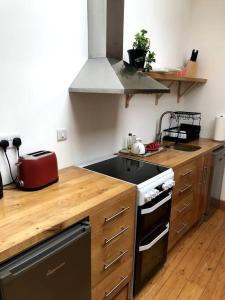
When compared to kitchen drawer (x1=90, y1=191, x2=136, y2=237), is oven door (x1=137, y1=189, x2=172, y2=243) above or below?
below

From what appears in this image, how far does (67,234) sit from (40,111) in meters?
0.87

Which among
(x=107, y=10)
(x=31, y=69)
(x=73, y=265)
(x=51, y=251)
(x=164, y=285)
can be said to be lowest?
(x=164, y=285)

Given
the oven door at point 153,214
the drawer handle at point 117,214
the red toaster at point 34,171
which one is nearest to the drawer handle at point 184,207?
the oven door at point 153,214

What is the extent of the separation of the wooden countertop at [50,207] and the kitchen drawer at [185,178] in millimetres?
704

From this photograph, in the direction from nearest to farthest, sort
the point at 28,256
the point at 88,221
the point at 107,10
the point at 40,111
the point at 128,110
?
1. the point at 28,256
2. the point at 88,221
3. the point at 40,111
4. the point at 107,10
5. the point at 128,110

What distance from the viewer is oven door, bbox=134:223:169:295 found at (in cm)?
171

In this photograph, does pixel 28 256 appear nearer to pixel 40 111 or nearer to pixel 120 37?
pixel 40 111

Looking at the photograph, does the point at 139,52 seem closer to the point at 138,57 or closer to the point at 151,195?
the point at 138,57

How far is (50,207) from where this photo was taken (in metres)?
1.24

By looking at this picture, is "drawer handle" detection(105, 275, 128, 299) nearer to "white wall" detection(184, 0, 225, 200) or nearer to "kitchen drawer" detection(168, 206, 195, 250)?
"kitchen drawer" detection(168, 206, 195, 250)

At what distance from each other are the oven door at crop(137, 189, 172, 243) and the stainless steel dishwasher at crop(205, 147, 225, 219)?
116 centimetres

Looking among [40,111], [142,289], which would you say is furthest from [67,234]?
[142,289]

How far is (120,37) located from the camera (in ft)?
6.48

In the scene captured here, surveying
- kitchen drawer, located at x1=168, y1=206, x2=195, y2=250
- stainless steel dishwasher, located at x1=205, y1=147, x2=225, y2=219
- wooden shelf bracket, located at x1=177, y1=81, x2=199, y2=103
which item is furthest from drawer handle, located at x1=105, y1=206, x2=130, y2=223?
wooden shelf bracket, located at x1=177, y1=81, x2=199, y2=103
